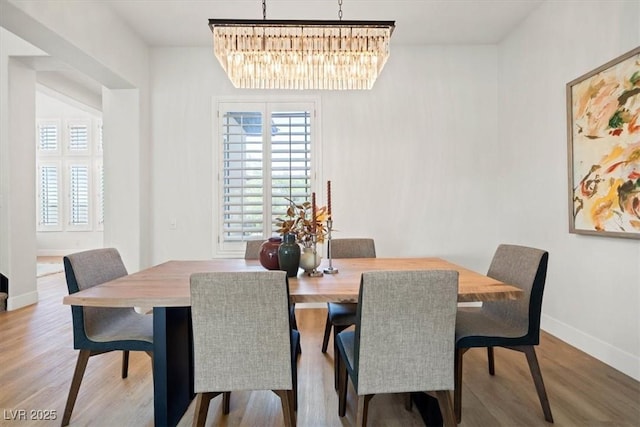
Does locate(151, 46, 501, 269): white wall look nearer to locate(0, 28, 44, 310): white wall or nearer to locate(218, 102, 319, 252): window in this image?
locate(218, 102, 319, 252): window

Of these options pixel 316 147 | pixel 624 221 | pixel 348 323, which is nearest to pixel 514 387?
pixel 348 323

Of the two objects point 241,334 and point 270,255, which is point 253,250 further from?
point 241,334

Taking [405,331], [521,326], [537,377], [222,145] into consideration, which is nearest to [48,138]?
[222,145]

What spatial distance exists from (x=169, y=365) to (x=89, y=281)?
0.64 meters

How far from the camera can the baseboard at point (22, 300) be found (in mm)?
3846

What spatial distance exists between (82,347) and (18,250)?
3017mm

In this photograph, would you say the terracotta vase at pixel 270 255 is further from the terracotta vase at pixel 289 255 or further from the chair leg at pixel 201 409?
the chair leg at pixel 201 409

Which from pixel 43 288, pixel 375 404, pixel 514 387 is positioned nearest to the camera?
pixel 375 404

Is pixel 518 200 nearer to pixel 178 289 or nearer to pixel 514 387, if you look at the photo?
pixel 514 387

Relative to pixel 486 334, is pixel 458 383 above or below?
below

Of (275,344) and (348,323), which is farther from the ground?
(275,344)

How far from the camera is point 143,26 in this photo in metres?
3.52

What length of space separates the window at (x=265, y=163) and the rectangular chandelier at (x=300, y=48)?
1.49 metres

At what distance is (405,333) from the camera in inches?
56.3
